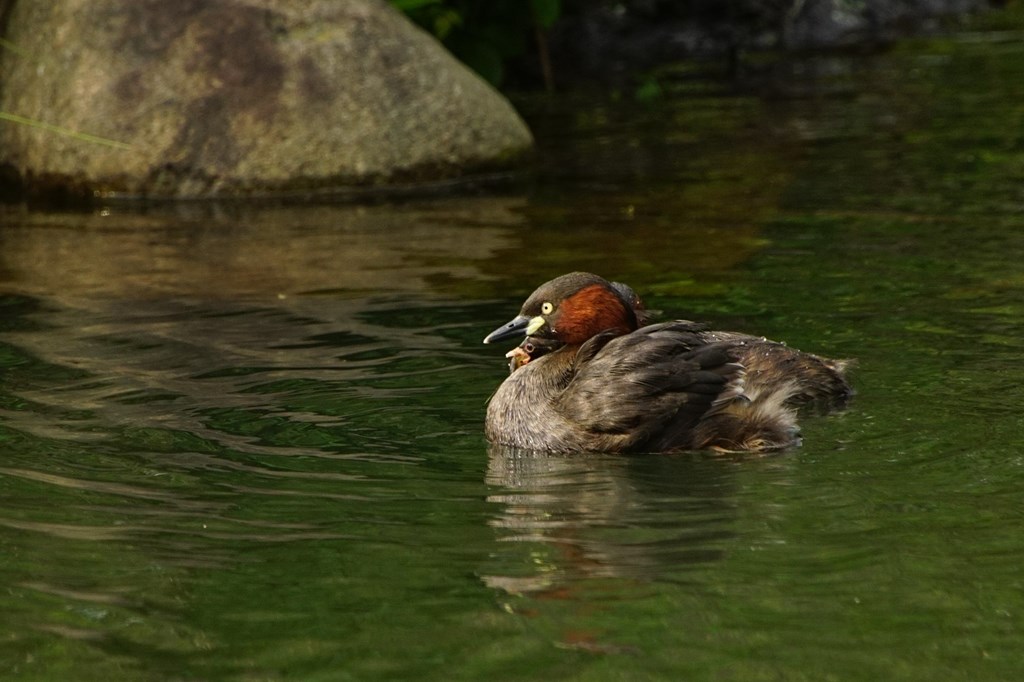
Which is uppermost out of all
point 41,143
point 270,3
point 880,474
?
point 270,3

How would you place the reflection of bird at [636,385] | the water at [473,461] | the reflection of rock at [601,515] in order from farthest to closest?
the reflection of bird at [636,385]
the reflection of rock at [601,515]
the water at [473,461]

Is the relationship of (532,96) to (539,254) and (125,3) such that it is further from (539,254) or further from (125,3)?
(539,254)

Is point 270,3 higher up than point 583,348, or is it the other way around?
point 270,3

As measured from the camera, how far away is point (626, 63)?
20.7 m

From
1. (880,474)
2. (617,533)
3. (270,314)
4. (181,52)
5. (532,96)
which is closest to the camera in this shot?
(617,533)

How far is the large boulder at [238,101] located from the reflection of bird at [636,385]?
6.07 metres

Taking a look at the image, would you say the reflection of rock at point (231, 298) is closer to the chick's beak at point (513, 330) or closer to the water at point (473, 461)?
the water at point (473, 461)

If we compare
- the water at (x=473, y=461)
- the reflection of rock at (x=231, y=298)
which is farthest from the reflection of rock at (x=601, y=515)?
the reflection of rock at (x=231, y=298)

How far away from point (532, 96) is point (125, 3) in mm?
6038

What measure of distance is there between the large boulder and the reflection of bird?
6.07m

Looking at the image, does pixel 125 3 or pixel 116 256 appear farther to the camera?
pixel 125 3

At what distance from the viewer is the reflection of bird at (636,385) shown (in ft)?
21.7

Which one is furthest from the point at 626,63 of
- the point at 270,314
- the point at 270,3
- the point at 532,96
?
the point at 270,314

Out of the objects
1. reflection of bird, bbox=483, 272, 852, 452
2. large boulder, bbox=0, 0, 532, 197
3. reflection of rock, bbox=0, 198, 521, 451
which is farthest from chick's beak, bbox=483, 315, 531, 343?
large boulder, bbox=0, 0, 532, 197
